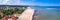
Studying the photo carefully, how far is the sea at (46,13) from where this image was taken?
1311 millimetres

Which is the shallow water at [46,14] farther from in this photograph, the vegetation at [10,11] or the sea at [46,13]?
the vegetation at [10,11]

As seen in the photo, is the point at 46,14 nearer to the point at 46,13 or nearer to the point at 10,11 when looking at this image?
the point at 46,13

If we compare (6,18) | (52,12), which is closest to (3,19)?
(6,18)

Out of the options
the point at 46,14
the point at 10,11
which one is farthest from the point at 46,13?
the point at 10,11

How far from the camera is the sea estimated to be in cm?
131

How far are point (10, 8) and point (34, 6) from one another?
262 mm

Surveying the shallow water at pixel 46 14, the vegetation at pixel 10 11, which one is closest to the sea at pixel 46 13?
the shallow water at pixel 46 14

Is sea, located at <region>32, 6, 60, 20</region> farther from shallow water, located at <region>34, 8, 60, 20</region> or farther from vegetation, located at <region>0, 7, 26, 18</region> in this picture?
vegetation, located at <region>0, 7, 26, 18</region>

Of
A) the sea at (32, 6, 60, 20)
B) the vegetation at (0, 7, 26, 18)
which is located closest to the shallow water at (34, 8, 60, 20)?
the sea at (32, 6, 60, 20)

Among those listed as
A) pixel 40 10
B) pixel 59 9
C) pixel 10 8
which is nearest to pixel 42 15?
pixel 40 10

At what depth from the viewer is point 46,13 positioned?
4.36 ft

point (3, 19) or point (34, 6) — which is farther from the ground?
point (34, 6)

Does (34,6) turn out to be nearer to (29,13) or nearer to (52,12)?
(29,13)

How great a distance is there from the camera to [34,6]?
1.34 meters
